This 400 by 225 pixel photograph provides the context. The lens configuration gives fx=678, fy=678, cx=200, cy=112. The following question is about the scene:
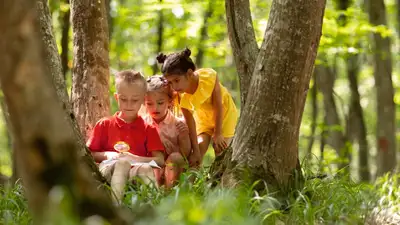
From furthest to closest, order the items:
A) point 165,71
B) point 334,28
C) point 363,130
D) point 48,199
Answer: point 363,130, point 334,28, point 165,71, point 48,199

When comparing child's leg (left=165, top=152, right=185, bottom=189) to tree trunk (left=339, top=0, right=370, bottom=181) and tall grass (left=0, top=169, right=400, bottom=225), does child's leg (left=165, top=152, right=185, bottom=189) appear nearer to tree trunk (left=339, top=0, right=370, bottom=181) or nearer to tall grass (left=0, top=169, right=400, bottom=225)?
tall grass (left=0, top=169, right=400, bottom=225)

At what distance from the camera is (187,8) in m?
11.2

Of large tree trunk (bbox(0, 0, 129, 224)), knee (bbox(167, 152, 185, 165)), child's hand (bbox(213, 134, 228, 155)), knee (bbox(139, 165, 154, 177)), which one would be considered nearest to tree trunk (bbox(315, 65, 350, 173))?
child's hand (bbox(213, 134, 228, 155))

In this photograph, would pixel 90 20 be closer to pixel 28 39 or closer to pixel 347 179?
pixel 347 179

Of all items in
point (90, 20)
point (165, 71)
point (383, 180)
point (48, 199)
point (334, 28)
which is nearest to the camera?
point (48, 199)

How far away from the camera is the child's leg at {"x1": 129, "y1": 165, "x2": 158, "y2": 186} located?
5.04m

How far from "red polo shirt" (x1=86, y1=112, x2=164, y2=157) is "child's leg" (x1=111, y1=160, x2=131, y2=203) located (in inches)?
19.7

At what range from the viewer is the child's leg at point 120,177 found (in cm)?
487

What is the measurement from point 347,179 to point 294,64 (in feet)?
4.60

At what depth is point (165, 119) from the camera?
6.11 m

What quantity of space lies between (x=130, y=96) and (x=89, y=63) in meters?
1.27

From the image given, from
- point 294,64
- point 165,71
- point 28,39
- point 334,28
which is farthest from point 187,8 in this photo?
point 28,39

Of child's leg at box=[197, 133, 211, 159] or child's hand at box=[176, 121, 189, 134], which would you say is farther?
child's leg at box=[197, 133, 211, 159]

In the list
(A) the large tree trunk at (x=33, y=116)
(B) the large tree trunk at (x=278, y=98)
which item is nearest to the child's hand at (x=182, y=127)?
(B) the large tree trunk at (x=278, y=98)
